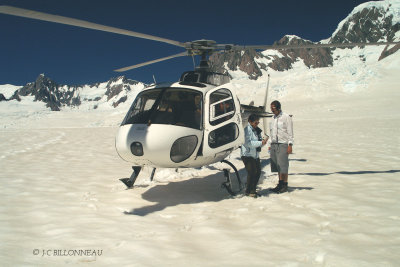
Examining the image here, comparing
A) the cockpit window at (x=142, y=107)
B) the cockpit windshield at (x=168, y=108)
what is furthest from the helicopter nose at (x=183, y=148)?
the cockpit window at (x=142, y=107)

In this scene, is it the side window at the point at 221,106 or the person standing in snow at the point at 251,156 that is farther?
the person standing in snow at the point at 251,156

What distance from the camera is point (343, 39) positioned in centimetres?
18725

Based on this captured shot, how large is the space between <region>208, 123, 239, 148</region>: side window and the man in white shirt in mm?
932

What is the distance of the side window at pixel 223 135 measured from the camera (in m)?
5.62

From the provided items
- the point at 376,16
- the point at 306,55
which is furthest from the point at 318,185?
the point at 376,16

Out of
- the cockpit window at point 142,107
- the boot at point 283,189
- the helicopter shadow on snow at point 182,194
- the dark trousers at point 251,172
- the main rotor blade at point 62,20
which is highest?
the main rotor blade at point 62,20

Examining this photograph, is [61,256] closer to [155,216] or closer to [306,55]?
[155,216]

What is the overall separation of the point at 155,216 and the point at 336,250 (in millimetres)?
2800

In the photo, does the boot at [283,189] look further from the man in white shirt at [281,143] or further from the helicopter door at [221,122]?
the helicopter door at [221,122]

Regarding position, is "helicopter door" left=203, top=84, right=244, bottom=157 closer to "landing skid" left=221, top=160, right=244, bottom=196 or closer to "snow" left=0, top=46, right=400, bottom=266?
"landing skid" left=221, top=160, right=244, bottom=196

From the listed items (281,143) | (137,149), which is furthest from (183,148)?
(281,143)

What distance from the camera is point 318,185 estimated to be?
261 inches

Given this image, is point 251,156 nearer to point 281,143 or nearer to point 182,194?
point 281,143

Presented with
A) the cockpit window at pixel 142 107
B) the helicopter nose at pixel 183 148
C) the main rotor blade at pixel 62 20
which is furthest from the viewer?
the cockpit window at pixel 142 107
